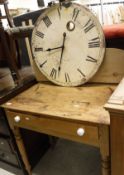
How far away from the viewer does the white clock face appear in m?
1.01

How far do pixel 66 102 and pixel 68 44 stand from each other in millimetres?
335

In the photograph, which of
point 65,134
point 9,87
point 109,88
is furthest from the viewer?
point 9,87

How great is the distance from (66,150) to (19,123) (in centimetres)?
69

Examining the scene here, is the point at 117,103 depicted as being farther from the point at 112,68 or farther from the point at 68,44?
the point at 68,44

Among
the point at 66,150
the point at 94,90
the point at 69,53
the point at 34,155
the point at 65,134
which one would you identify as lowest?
the point at 66,150

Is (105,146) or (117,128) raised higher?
(117,128)

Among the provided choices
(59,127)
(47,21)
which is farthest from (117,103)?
(47,21)

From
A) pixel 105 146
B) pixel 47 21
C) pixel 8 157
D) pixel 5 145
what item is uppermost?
pixel 47 21

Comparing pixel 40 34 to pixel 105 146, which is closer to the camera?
pixel 105 146

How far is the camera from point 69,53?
1.10 m

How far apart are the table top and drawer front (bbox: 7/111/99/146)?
0.12 feet

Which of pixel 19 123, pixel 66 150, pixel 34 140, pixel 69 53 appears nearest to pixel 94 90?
pixel 69 53

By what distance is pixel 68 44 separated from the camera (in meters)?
1.09

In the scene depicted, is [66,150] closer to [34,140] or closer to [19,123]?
[34,140]
